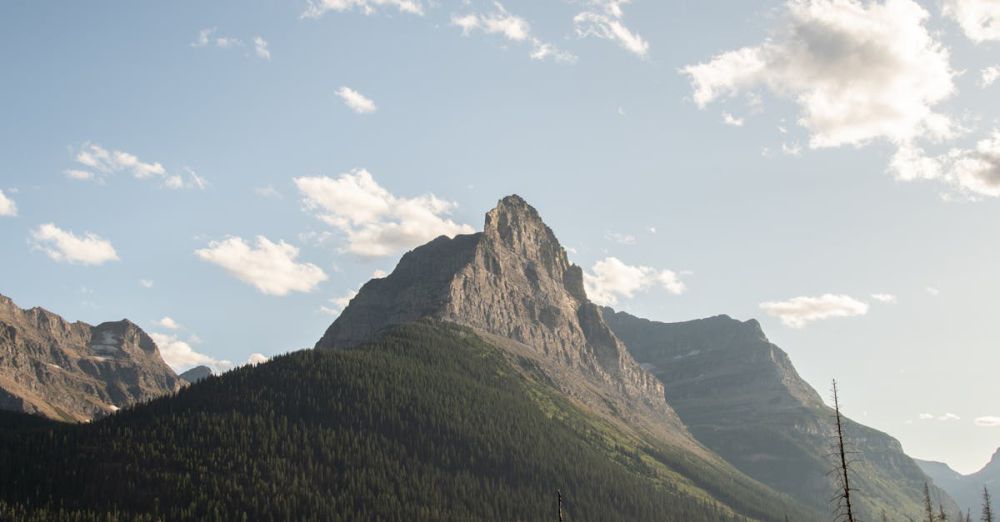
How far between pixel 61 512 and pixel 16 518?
37.1ft

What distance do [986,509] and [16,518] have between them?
195447 mm

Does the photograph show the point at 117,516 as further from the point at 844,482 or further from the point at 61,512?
the point at 844,482

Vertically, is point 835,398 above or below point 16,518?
above

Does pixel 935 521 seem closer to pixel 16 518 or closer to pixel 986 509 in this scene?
pixel 986 509

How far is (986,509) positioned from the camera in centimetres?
11269

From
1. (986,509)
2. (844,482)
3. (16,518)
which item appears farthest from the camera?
(16,518)

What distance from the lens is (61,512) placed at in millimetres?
199125

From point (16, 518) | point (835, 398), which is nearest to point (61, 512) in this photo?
point (16, 518)

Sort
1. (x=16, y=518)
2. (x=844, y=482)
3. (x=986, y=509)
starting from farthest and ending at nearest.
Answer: (x=16, y=518), (x=986, y=509), (x=844, y=482)

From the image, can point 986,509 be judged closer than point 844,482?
No

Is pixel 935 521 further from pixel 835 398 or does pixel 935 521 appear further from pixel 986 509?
pixel 835 398

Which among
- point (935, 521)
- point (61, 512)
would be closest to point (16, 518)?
point (61, 512)

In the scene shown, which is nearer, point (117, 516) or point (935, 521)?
point (935, 521)

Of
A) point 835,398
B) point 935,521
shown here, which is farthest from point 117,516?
point 835,398
